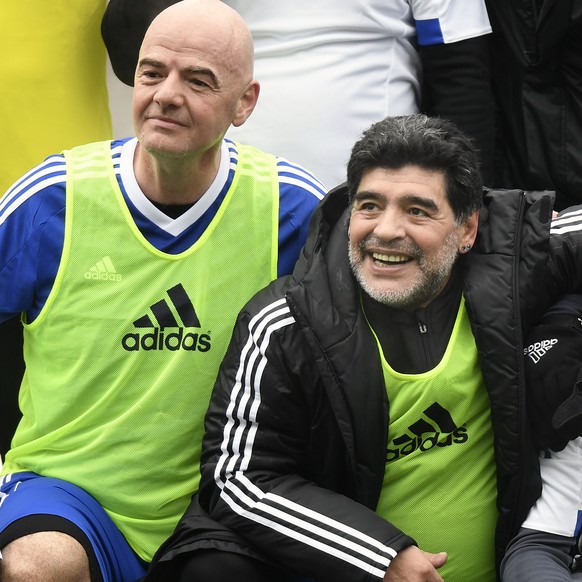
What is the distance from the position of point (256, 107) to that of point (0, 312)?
1.09 m

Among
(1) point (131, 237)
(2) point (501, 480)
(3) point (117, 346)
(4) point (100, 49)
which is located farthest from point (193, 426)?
(4) point (100, 49)

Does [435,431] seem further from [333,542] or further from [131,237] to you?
[131,237]

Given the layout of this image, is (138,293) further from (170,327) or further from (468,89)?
(468,89)

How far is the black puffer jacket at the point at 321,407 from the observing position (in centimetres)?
340

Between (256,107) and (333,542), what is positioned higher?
(256,107)

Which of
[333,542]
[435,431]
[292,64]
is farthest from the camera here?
[292,64]

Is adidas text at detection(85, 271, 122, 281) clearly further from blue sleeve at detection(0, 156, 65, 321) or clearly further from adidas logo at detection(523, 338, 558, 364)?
adidas logo at detection(523, 338, 558, 364)

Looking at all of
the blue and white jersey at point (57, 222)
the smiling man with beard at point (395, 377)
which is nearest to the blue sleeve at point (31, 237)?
the blue and white jersey at point (57, 222)

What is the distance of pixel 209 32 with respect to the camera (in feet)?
12.2

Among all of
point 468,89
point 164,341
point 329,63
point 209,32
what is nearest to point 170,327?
point 164,341

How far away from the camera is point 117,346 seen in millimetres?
3664

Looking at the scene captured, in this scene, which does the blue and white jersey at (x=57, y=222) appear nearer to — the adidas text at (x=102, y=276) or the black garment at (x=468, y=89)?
the adidas text at (x=102, y=276)

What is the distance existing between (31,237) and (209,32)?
723mm

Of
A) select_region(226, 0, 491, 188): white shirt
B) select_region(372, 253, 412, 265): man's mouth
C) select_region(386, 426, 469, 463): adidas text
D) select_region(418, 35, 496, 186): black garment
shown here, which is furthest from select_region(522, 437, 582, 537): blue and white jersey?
select_region(226, 0, 491, 188): white shirt
